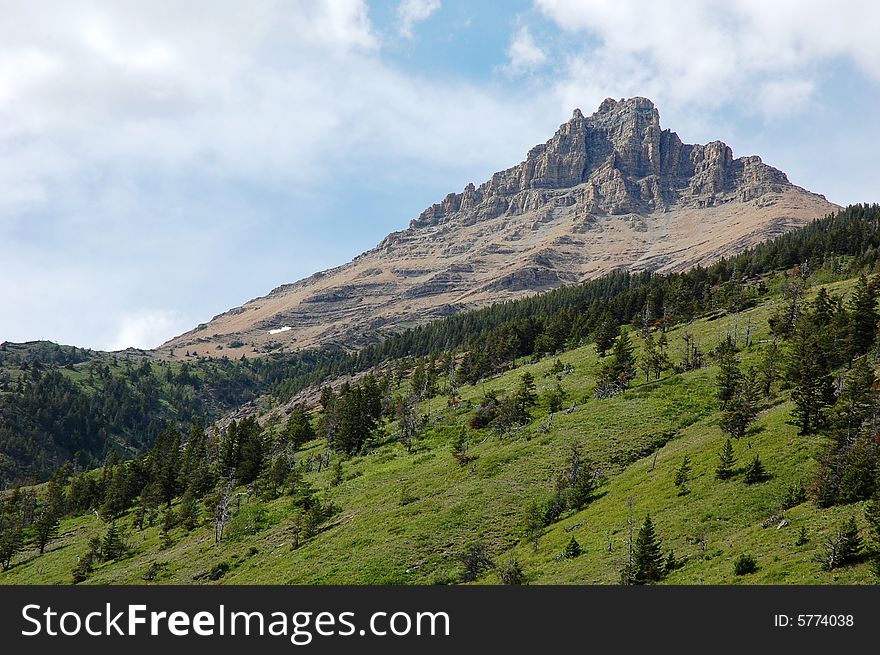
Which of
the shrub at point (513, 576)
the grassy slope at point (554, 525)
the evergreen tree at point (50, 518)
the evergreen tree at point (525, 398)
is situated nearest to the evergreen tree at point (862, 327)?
the grassy slope at point (554, 525)

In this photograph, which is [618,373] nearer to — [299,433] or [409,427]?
[409,427]

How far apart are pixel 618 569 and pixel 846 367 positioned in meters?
48.1

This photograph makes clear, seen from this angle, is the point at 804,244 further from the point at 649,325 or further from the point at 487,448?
the point at 487,448

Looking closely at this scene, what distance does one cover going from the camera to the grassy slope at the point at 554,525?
37.3 meters

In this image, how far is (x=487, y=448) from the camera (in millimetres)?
76125

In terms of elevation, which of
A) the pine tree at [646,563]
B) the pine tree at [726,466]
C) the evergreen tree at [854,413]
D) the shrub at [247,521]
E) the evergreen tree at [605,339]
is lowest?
the shrub at [247,521]

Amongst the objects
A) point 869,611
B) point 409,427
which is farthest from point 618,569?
point 409,427

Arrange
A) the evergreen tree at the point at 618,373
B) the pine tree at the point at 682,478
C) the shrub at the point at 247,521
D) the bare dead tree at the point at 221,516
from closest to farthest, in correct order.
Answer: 1. the pine tree at the point at 682,478
2. the bare dead tree at the point at 221,516
3. the shrub at the point at 247,521
4. the evergreen tree at the point at 618,373

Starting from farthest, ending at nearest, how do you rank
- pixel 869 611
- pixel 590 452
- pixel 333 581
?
pixel 590 452 < pixel 333 581 < pixel 869 611

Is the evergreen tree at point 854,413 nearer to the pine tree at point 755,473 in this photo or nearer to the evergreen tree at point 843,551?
the pine tree at point 755,473

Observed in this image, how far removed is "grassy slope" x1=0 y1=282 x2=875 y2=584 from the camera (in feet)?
122

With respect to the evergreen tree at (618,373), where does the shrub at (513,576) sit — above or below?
below

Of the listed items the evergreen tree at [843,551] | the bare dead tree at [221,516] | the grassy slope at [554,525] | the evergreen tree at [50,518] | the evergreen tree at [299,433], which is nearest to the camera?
the evergreen tree at [843,551]

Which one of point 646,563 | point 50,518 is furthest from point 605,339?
point 50,518
